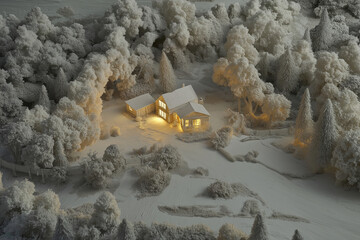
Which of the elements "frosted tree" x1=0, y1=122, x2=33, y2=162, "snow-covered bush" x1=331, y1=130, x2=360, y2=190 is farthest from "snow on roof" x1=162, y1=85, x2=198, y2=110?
"snow-covered bush" x1=331, y1=130, x2=360, y2=190

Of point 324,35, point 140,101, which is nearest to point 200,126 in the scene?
point 140,101

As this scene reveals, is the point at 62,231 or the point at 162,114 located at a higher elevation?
the point at 62,231

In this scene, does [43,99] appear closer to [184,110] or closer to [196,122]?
[184,110]

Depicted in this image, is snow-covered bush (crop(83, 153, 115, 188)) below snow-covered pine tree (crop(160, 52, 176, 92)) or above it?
below

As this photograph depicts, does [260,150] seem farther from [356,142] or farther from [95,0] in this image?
[95,0]

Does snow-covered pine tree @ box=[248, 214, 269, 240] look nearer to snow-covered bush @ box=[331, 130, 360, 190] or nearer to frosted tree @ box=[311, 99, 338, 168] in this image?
snow-covered bush @ box=[331, 130, 360, 190]

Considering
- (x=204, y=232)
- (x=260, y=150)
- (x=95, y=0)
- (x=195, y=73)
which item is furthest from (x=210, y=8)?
(x=204, y=232)

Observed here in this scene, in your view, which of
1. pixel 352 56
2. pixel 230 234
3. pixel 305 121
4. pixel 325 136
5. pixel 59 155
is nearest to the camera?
A: pixel 230 234

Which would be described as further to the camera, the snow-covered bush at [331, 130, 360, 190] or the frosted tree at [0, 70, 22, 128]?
the frosted tree at [0, 70, 22, 128]
